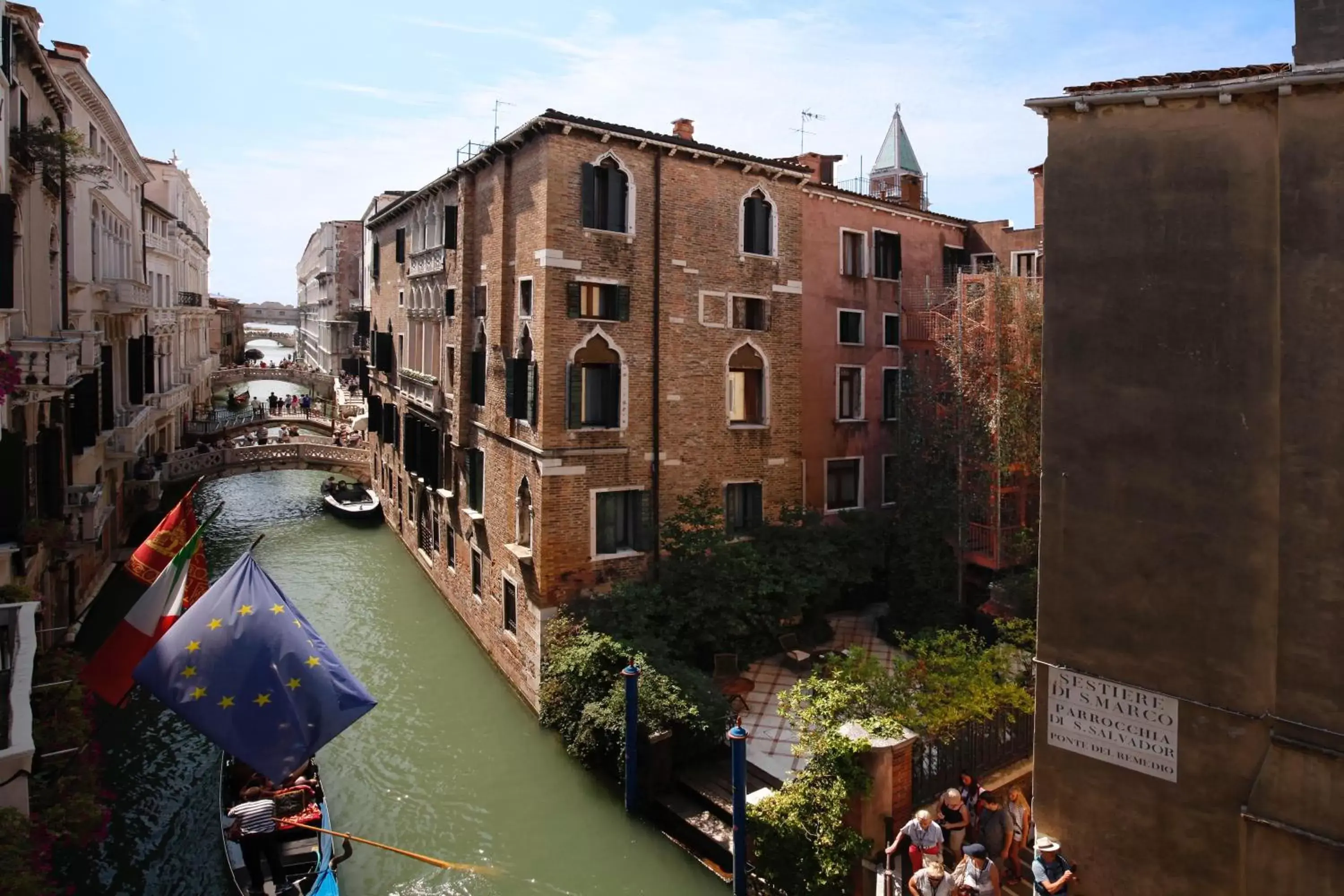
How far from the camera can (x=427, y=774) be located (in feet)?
45.3

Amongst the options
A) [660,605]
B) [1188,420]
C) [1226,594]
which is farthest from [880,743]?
[660,605]

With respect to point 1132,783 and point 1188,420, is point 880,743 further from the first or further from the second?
point 1188,420

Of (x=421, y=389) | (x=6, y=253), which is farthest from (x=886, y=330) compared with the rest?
(x=6, y=253)

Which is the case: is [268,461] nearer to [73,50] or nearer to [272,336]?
[73,50]

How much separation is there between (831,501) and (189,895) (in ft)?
45.3

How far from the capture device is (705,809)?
12.1m

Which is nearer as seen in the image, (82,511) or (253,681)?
(253,681)

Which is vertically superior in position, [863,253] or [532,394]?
[863,253]

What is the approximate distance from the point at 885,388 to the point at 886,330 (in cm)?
142

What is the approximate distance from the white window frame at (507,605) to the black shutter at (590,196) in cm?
670

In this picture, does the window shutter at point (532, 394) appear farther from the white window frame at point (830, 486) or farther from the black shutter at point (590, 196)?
the white window frame at point (830, 486)

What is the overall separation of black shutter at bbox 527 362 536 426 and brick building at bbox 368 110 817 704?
0.05 metres

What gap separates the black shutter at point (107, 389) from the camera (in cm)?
1916

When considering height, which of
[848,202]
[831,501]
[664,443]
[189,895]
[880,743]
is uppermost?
[848,202]
